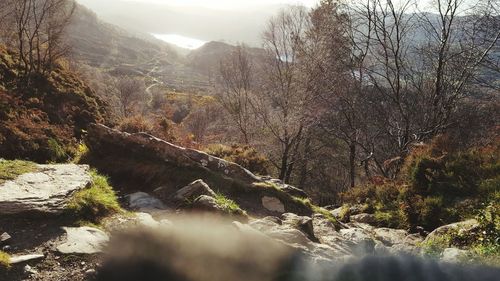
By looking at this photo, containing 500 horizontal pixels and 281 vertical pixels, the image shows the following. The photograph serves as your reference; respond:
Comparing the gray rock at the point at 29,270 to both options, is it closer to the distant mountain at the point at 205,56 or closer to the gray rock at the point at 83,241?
the gray rock at the point at 83,241

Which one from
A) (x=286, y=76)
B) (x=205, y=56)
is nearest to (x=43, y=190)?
(x=286, y=76)

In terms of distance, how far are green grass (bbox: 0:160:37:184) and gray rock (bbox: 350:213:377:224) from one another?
27.1 feet

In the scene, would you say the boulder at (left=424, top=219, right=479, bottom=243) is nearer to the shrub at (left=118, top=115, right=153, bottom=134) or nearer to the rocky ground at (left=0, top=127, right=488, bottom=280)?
the rocky ground at (left=0, top=127, right=488, bottom=280)

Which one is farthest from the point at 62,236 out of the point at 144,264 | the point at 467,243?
the point at 467,243

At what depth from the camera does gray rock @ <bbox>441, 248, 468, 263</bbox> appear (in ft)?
19.6

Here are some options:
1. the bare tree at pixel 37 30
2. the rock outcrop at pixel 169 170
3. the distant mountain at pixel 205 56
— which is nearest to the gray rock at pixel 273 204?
the rock outcrop at pixel 169 170

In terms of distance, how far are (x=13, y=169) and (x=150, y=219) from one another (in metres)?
2.47

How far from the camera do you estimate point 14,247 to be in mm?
4805

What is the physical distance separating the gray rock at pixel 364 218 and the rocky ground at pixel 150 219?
709 mm

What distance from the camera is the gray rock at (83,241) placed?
4.96 meters

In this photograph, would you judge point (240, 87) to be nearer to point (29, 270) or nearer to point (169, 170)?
point (169, 170)

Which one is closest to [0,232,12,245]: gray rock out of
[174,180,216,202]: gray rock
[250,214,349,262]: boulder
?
[174,180,216,202]: gray rock

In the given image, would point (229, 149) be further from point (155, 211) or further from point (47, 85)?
point (155, 211)

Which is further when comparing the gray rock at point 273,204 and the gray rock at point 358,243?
the gray rock at point 273,204
